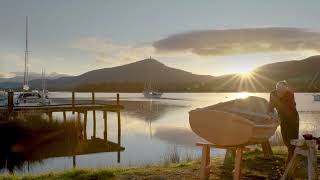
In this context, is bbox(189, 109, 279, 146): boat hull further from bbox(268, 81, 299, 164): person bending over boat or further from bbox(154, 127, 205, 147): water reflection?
bbox(154, 127, 205, 147): water reflection

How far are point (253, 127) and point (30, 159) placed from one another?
56.4 ft

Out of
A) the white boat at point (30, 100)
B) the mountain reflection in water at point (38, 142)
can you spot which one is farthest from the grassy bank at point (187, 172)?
the white boat at point (30, 100)

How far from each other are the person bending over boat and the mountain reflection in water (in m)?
13.7

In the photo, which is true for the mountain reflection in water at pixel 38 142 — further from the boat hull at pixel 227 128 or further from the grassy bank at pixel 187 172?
the boat hull at pixel 227 128

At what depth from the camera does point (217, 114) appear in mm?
8430

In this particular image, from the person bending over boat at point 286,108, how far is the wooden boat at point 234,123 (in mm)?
789

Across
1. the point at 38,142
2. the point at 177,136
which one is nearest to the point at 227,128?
the point at 38,142

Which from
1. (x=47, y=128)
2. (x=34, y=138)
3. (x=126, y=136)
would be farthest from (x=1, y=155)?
(x=126, y=136)

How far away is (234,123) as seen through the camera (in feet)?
26.9

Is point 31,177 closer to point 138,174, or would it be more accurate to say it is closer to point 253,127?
point 138,174

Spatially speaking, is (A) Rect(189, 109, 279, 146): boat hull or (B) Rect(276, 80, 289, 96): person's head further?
(B) Rect(276, 80, 289, 96): person's head

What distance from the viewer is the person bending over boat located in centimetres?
969

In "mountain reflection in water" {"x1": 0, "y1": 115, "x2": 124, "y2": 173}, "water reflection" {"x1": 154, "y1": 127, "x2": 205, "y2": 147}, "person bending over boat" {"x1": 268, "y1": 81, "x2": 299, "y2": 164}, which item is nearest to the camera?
"person bending over boat" {"x1": 268, "y1": 81, "x2": 299, "y2": 164}

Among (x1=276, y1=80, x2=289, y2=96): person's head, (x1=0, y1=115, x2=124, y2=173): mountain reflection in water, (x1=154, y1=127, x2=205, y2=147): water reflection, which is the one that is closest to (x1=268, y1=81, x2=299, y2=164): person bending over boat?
(x1=276, y1=80, x2=289, y2=96): person's head
